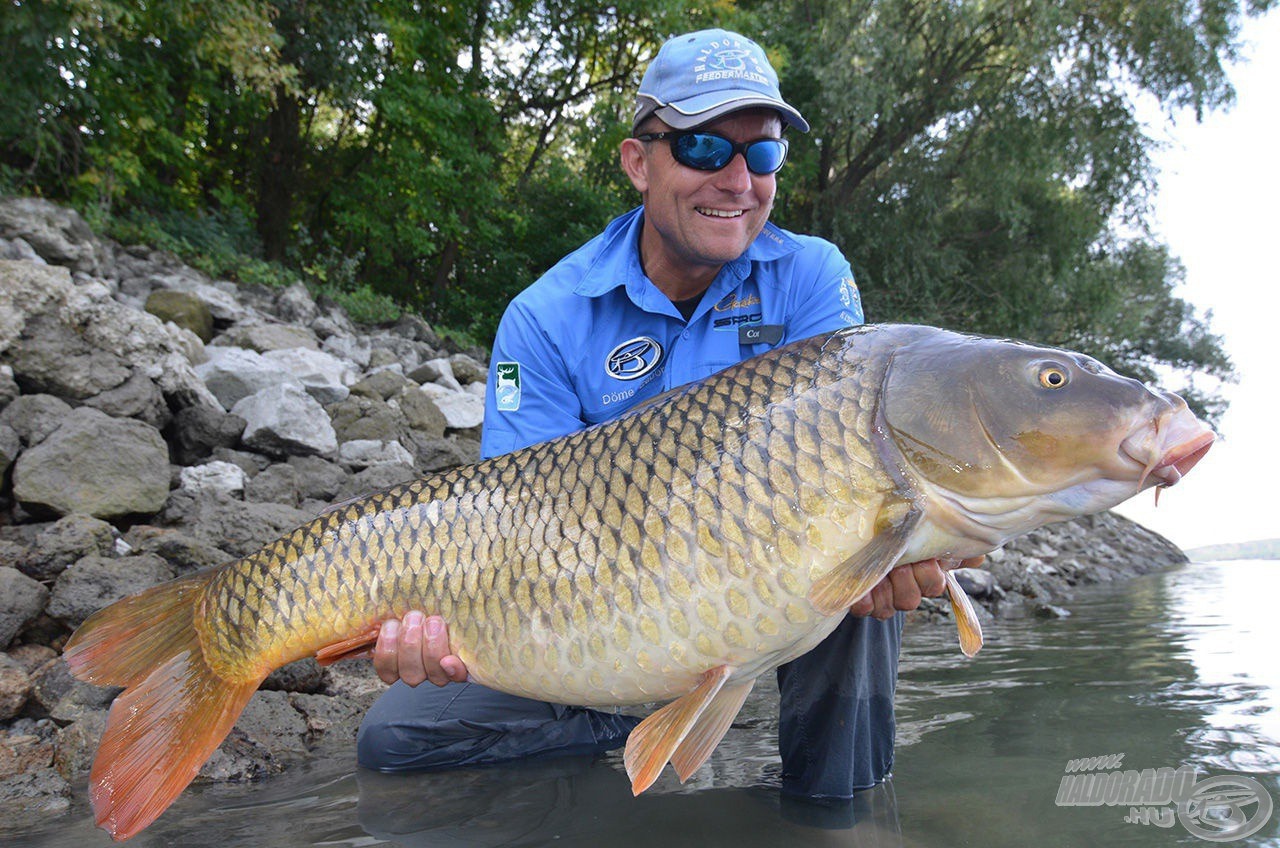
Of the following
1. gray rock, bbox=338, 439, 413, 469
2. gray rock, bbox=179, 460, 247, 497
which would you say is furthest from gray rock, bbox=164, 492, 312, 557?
gray rock, bbox=338, 439, 413, 469

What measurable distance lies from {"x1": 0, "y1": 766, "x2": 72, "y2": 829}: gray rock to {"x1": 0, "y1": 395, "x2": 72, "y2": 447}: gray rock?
2.44 meters

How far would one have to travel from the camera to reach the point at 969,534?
164 cm

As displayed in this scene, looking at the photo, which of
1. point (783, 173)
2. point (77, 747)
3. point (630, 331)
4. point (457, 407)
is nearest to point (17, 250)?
point (457, 407)

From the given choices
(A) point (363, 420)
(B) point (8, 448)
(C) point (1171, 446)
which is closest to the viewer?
(C) point (1171, 446)

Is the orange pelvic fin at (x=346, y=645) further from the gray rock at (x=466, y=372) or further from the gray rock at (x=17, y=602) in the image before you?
the gray rock at (x=466, y=372)

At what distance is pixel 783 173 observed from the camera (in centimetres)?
1487

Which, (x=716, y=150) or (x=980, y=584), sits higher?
(x=716, y=150)

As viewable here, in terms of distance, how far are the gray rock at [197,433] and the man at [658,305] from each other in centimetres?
315

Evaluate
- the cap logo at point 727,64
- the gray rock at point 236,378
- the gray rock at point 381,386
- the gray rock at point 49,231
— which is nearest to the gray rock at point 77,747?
the cap logo at point 727,64

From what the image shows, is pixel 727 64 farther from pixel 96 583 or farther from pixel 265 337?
pixel 265 337

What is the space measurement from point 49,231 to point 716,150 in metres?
6.84

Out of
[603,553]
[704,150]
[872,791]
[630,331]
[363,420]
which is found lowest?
[363,420]

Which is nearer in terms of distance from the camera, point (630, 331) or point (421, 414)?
point (630, 331)

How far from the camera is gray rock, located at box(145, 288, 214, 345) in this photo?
7445 millimetres
